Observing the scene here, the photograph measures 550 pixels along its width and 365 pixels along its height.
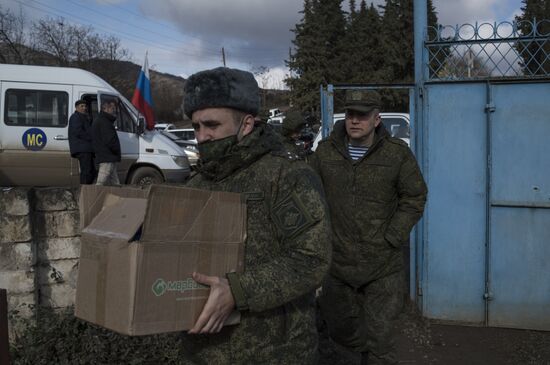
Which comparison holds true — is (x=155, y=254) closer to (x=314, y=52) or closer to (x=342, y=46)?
(x=314, y=52)

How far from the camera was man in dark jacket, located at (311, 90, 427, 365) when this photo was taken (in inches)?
146

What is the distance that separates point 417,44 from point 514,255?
1997 millimetres

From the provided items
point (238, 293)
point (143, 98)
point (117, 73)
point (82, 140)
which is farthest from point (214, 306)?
point (117, 73)

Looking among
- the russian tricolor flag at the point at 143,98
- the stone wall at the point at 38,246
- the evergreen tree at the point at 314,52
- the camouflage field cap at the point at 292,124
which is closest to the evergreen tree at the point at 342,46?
the evergreen tree at the point at 314,52

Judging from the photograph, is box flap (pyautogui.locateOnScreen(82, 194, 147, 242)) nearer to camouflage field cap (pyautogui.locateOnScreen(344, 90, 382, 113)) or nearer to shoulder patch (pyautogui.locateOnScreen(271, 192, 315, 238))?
shoulder patch (pyautogui.locateOnScreen(271, 192, 315, 238))

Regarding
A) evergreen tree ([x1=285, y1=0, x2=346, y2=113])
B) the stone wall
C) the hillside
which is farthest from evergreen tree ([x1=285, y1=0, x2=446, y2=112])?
the stone wall

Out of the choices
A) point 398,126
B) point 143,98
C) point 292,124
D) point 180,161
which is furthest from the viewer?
point 143,98

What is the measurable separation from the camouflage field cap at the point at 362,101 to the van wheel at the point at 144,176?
8309 millimetres

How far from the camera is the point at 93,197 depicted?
1882 mm

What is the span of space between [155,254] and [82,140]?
870cm

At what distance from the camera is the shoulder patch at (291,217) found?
1.79 m

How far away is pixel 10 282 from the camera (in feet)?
13.4

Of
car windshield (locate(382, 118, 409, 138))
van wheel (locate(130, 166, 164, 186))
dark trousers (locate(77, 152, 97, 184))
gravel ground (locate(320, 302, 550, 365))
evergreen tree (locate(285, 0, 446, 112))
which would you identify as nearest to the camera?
gravel ground (locate(320, 302, 550, 365))

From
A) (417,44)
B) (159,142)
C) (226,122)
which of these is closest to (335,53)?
(159,142)
